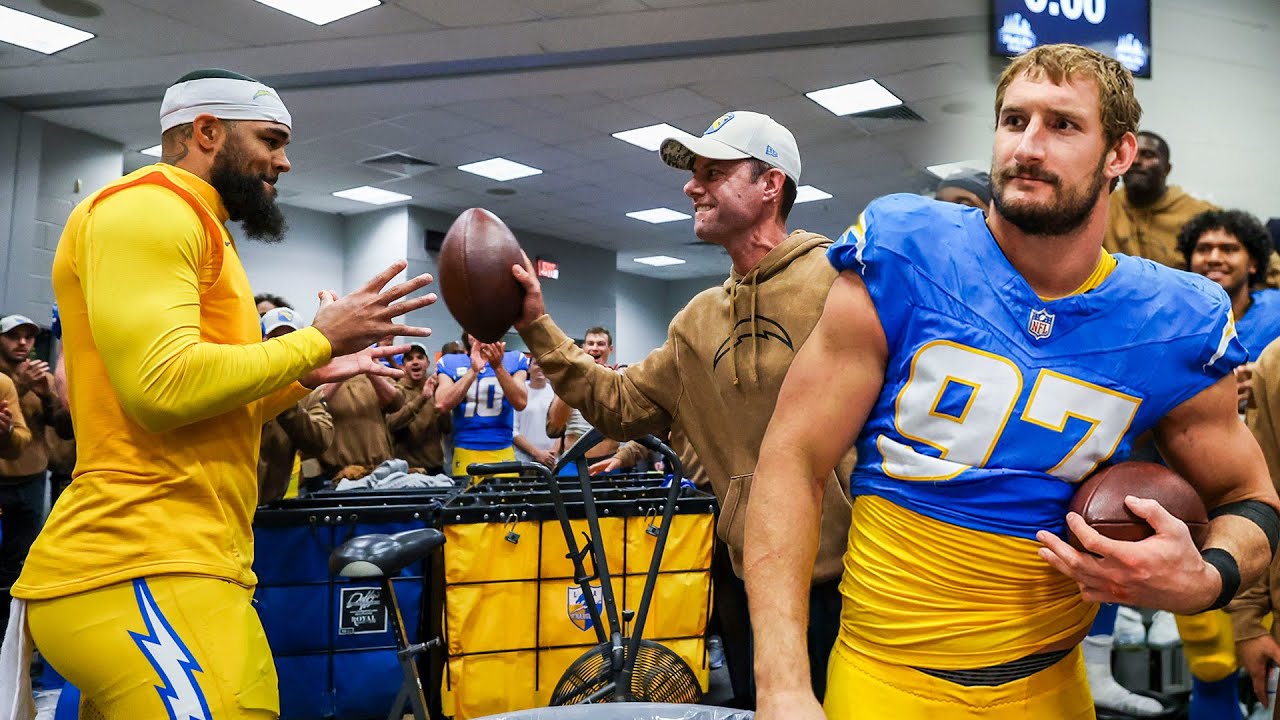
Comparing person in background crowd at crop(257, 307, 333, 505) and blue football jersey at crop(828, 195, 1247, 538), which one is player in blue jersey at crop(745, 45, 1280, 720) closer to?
blue football jersey at crop(828, 195, 1247, 538)

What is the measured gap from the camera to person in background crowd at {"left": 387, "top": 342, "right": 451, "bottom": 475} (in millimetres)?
6302

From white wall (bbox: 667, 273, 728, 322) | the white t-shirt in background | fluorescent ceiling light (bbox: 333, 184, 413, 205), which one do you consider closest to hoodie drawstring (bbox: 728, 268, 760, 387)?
the white t-shirt in background

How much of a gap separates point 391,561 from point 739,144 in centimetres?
137

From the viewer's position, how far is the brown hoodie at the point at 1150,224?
4.59m

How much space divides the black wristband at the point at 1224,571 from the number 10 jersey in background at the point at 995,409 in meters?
0.18

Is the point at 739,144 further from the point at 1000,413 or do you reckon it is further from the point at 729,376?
the point at 1000,413

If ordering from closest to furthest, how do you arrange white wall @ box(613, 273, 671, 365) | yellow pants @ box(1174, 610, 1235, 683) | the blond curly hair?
the blond curly hair < yellow pants @ box(1174, 610, 1235, 683) < white wall @ box(613, 273, 671, 365)

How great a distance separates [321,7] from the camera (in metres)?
6.64

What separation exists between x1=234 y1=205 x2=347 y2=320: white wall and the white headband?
10769mm

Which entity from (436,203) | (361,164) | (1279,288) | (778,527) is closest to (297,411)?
(778,527)

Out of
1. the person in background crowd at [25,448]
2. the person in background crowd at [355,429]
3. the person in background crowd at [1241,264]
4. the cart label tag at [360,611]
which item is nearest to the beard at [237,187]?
the cart label tag at [360,611]

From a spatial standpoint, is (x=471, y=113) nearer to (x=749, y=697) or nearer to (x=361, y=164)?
(x=361, y=164)

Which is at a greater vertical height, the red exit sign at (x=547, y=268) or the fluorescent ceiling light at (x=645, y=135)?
the fluorescent ceiling light at (x=645, y=135)

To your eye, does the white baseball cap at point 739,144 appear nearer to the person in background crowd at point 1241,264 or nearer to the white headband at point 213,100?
the white headband at point 213,100
